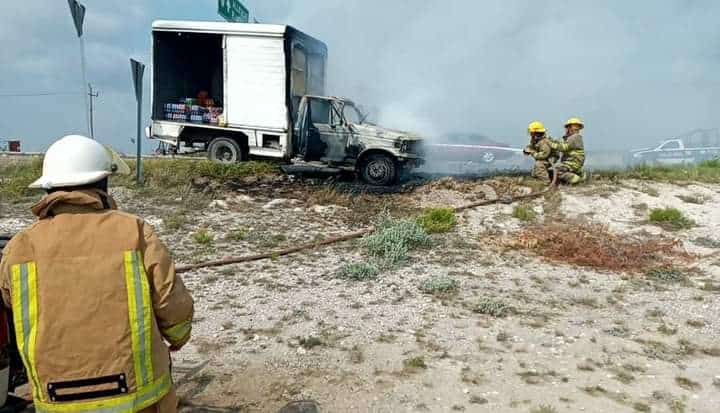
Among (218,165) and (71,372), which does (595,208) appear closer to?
(218,165)

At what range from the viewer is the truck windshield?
1189 centimetres

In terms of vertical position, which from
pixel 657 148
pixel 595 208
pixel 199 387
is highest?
pixel 657 148

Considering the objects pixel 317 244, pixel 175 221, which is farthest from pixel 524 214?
pixel 175 221

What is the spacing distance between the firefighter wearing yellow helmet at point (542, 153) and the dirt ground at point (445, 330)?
9.68ft

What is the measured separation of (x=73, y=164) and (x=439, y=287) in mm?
3987

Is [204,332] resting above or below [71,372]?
below

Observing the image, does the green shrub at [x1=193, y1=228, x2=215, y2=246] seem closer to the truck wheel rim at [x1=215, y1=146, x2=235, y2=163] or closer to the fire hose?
the fire hose

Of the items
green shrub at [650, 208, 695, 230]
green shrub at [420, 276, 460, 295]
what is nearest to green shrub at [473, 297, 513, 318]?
green shrub at [420, 276, 460, 295]

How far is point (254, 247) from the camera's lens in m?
6.93

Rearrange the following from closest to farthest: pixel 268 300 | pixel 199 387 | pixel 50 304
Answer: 1. pixel 50 304
2. pixel 199 387
3. pixel 268 300

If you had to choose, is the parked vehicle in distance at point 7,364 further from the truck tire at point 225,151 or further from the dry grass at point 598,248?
the truck tire at point 225,151

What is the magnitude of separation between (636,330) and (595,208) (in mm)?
5043

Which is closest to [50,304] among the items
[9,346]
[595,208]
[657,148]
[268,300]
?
[9,346]

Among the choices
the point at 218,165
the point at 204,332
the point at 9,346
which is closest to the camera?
the point at 9,346
